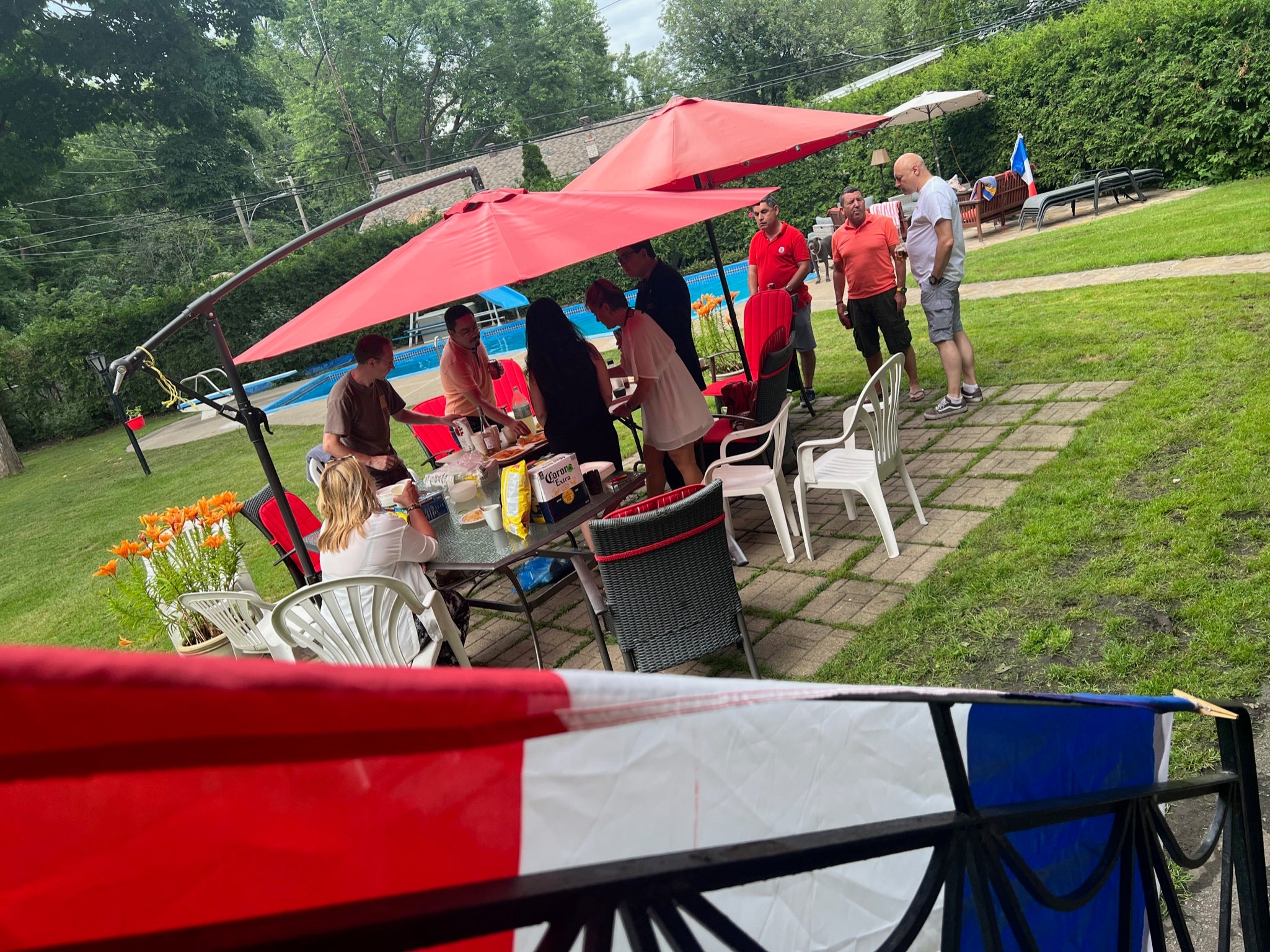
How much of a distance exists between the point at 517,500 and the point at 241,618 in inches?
62.0

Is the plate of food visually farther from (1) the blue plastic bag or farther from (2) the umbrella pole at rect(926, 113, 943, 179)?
(2) the umbrella pole at rect(926, 113, 943, 179)

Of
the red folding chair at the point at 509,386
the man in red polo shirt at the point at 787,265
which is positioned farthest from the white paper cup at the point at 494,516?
the man in red polo shirt at the point at 787,265

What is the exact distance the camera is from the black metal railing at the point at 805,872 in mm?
472

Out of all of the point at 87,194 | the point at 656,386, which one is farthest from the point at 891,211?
the point at 87,194

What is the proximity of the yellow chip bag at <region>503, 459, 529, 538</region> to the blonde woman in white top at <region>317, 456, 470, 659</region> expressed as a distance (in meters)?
0.53

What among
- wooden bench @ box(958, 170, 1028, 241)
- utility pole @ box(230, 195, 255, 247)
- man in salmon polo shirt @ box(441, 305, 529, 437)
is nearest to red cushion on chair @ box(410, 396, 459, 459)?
man in salmon polo shirt @ box(441, 305, 529, 437)

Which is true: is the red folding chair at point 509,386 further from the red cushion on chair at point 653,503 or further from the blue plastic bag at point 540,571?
the red cushion on chair at point 653,503

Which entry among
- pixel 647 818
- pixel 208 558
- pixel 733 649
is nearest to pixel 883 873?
pixel 647 818

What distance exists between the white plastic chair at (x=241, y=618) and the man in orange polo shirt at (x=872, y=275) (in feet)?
16.4

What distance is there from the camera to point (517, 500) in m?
4.25

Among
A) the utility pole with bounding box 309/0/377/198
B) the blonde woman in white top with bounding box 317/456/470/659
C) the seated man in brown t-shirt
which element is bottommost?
the blonde woman in white top with bounding box 317/456/470/659

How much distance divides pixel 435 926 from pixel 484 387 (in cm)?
599

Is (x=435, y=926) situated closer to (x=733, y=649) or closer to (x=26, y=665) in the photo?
(x=26, y=665)

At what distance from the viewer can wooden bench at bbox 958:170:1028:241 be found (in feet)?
51.6
